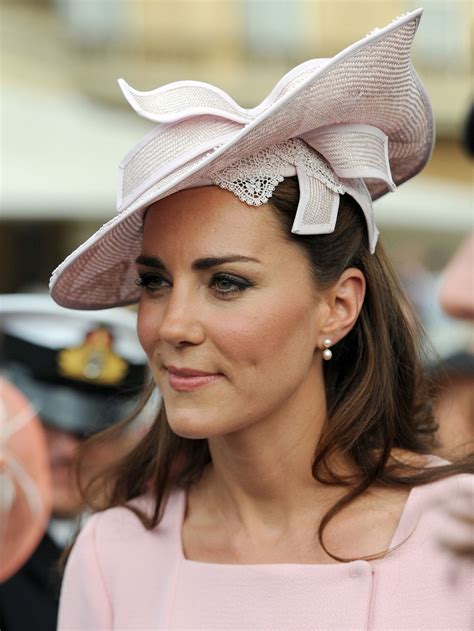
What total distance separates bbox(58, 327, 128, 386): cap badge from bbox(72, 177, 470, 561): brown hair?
1086 mm

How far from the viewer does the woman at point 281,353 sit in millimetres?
2434

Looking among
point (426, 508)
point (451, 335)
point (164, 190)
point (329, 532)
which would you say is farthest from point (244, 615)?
point (451, 335)

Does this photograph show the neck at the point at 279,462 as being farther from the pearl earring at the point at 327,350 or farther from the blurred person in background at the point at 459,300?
the blurred person in background at the point at 459,300

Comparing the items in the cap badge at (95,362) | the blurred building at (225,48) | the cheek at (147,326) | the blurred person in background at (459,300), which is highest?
the cheek at (147,326)

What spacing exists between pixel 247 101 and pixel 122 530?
16982 millimetres

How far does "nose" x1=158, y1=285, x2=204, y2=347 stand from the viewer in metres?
2.43

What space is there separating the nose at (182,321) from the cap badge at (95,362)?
1648 millimetres

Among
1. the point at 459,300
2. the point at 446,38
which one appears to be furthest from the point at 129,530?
the point at 446,38

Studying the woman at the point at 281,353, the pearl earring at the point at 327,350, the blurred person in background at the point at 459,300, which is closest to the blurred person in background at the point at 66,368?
the blurred person in background at the point at 459,300

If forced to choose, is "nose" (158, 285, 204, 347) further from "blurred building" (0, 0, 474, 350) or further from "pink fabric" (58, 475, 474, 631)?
"blurred building" (0, 0, 474, 350)

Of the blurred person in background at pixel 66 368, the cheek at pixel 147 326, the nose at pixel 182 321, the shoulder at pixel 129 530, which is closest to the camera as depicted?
the nose at pixel 182 321

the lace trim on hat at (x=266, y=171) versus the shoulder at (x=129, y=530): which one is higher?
the lace trim on hat at (x=266, y=171)

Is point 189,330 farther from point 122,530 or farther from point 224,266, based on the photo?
point 122,530

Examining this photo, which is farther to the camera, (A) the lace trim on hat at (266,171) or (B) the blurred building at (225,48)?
(B) the blurred building at (225,48)
